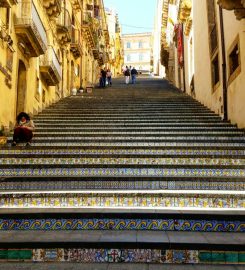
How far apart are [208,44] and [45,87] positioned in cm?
721

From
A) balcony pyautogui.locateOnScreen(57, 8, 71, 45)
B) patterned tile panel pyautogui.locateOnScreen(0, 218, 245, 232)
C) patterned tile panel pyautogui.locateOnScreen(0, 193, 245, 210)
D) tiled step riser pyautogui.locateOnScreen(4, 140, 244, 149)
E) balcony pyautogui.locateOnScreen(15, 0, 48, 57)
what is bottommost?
patterned tile panel pyautogui.locateOnScreen(0, 218, 245, 232)

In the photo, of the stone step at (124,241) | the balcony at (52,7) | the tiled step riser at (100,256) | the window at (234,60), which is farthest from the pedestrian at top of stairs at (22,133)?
the balcony at (52,7)

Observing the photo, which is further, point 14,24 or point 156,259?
point 14,24

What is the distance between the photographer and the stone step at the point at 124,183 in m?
5.84

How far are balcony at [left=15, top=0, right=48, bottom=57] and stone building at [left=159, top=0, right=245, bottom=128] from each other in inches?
225

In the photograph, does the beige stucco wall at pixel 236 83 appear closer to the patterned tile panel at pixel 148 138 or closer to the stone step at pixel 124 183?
the patterned tile panel at pixel 148 138

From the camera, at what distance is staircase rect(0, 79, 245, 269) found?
12.1 ft

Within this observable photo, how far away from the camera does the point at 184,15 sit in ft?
66.4

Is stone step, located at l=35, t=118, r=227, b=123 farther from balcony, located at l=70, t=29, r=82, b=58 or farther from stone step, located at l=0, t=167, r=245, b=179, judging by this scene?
balcony, located at l=70, t=29, r=82, b=58

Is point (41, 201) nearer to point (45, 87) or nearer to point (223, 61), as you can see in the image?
point (223, 61)

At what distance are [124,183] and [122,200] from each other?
0.92m

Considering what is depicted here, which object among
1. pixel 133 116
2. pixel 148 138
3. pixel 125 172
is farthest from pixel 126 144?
pixel 133 116

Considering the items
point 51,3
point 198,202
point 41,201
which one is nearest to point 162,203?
point 198,202

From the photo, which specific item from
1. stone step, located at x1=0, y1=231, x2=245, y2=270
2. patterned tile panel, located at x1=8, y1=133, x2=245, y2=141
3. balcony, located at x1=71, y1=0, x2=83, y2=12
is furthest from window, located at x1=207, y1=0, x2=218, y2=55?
balcony, located at x1=71, y1=0, x2=83, y2=12
